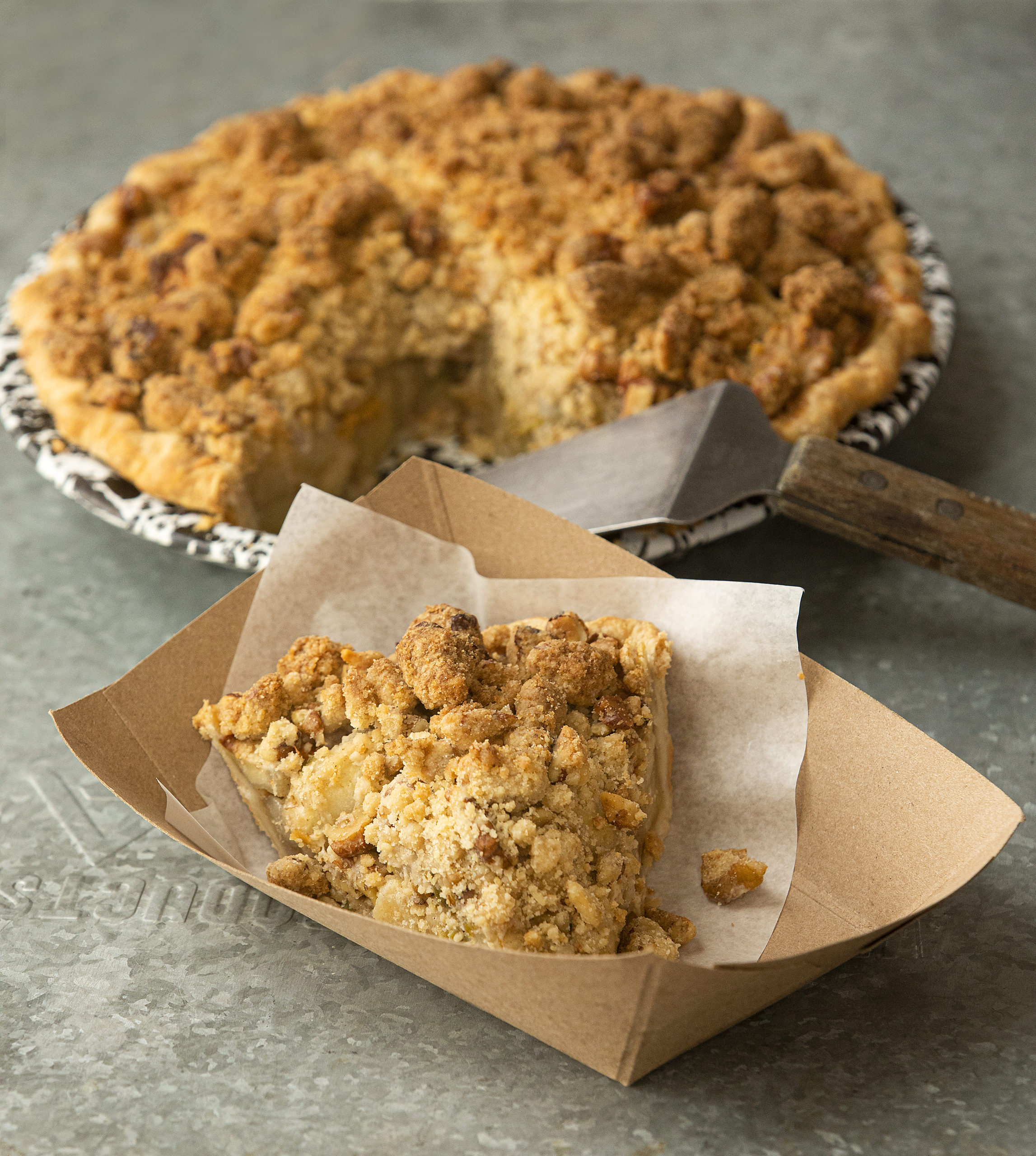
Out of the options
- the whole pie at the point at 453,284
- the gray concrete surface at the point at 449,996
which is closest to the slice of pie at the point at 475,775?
the gray concrete surface at the point at 449,996

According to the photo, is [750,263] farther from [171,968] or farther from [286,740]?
[171,968]

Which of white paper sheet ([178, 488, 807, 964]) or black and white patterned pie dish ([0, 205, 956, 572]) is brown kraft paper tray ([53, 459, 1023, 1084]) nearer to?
white paper sheet ([178, 488, 807, 964])

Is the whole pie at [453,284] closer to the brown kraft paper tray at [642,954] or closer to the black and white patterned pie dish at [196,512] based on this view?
the black and white patterned pie dish at [196,512]

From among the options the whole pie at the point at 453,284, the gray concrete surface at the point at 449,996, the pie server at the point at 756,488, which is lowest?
the gray concrete surface at the point at 449,996

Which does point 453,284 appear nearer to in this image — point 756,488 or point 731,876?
point 756,488

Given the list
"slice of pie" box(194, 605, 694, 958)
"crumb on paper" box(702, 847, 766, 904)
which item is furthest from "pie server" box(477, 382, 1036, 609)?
"crumb on paper" box(702, 847, 766, 904)

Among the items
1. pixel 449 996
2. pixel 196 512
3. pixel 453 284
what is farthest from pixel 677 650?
pixel 453 284

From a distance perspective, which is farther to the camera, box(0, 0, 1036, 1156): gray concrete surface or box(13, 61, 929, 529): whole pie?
box(13, 61, 929, 529): whole pie
